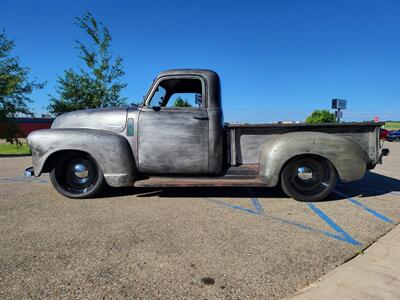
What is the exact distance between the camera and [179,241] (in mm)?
2920

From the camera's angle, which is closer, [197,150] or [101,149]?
[101,149]

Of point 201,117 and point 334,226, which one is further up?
point 201,117

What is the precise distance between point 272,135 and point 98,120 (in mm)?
2912

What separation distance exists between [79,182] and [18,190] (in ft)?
4.95

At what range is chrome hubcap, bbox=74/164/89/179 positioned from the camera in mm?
4566

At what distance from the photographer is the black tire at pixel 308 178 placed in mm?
4352

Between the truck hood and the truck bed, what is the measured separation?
1.77 meters

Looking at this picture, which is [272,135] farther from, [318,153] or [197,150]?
[197,150]

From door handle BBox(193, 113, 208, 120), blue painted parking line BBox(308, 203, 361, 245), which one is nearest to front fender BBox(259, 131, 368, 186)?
blue painted parking line BBox(308, 203, 361, 245)

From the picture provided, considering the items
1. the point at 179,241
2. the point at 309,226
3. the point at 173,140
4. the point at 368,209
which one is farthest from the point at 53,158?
the point at 368,209

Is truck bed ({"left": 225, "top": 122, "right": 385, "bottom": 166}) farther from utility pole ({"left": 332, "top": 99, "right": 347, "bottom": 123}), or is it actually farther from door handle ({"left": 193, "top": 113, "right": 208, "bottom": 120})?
utility pole ({"left": 332, "top": 99, "right": 347, "bottom": 123})

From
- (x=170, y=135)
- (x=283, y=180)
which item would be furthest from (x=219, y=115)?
(x=283, y=180)

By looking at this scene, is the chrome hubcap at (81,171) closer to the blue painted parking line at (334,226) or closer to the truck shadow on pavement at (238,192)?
the truck shadow on pavement at (238,192)

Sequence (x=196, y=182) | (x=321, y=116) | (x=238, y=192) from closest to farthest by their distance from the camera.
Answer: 1. (x=196, y=182)
2. (x=238, y=192)
3. (x=321, y=116)
